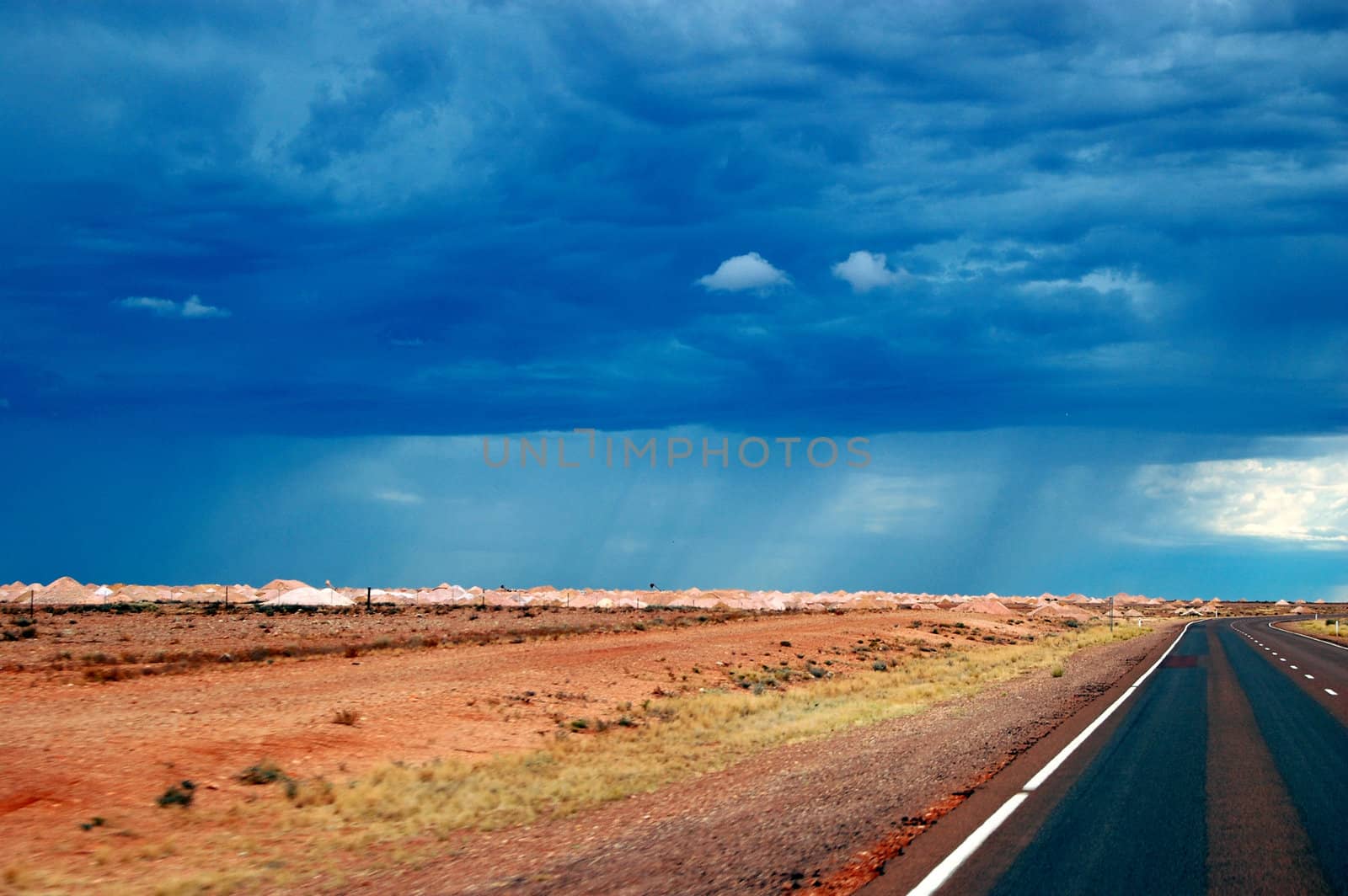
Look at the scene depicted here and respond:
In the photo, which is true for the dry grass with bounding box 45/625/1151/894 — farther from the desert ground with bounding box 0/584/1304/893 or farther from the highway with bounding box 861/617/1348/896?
the highway with bounding box 861/617/1348/896

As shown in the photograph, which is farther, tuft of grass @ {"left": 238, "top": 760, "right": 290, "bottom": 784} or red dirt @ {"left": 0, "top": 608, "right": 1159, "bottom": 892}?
tuft of grass @ {"left": 238, "top": 760, "right": 290, "bottom": 784}

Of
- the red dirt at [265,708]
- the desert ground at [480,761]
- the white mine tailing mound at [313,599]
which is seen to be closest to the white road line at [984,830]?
the desert ground at [480,761]

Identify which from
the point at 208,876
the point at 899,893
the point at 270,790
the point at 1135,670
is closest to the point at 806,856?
the point at 899,893

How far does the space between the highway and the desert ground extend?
2.56 ft

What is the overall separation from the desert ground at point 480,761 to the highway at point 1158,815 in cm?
78

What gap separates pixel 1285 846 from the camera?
9.47 m

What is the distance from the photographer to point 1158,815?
35.8 feet

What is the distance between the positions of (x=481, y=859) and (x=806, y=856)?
11.8ft

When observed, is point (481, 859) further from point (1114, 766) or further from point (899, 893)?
point (1114, 766)

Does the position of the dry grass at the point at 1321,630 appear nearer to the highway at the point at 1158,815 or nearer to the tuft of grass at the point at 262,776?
the highway at the point at 1158,815

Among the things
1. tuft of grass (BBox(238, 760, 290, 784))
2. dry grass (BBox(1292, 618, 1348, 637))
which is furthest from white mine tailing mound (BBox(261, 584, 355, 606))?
dry grass (BBox(1292, 618, 1348, 637))

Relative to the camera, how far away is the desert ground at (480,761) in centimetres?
1037

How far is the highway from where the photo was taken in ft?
27.2

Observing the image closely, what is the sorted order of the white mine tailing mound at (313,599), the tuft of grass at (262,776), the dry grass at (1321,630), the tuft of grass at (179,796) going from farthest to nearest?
the white mine tailing mound at (313,599) → the dry grass at (1321,630) → the tuft of grass at (262,776) → the tuft of grass at (179,796)
